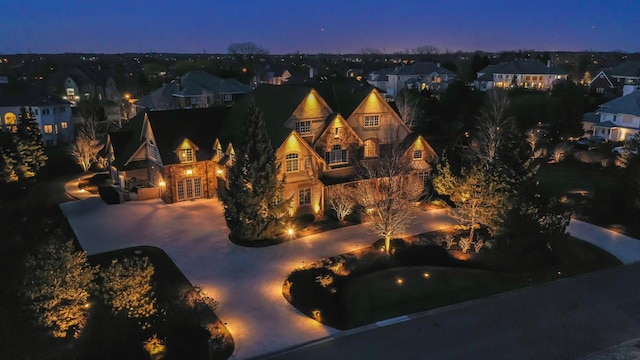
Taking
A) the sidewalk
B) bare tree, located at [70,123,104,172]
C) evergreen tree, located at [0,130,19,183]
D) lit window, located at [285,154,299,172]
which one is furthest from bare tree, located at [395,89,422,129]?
evergreen tree, located at [0,130,19,183]

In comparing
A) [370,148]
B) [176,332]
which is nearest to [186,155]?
[370,148]

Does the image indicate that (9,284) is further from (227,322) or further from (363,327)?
(363,327)

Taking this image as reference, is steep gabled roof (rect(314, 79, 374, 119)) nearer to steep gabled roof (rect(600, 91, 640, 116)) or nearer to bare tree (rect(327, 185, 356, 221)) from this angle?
bare tree (rect(327, 185, 356, 221))

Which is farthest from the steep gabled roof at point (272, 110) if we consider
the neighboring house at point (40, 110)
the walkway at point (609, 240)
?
the neighboring house at point (40, 110)

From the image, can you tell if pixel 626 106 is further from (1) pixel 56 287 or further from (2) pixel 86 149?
(1) pixel 56 287

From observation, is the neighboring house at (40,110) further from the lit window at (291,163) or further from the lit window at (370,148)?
the lit window at (370,148)
